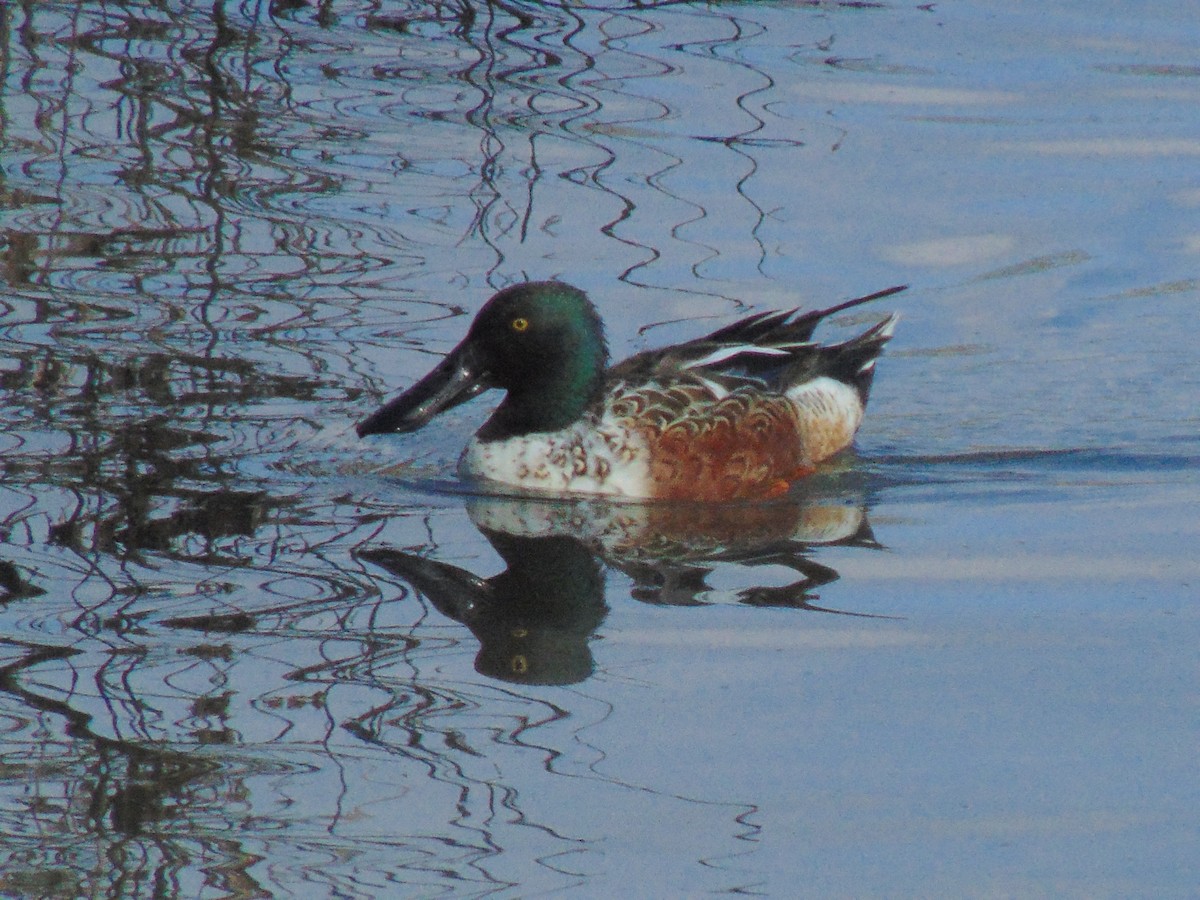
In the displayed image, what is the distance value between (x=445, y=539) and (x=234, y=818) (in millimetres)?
2174

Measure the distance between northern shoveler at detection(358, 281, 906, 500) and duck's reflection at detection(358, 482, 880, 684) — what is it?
0.50ft

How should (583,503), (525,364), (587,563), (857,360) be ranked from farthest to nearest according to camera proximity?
1. (857,360)
2. (525,364)
3. (583,503)
4. (587,563)

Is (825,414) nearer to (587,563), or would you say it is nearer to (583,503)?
(583,503)

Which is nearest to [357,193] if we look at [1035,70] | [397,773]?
[1035,70]

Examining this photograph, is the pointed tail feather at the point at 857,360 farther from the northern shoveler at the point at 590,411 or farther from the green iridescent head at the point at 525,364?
the green iridescent head at the point at 525,364

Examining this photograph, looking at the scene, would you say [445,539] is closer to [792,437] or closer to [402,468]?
[402,468]

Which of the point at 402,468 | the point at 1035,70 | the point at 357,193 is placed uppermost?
the point at 1035,70

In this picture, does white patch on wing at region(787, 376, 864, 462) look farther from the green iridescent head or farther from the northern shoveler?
the green iridescent head

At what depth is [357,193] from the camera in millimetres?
9594

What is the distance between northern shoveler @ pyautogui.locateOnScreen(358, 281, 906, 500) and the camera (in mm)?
6902

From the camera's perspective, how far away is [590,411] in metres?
7.06

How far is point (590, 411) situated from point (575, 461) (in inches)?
9.0

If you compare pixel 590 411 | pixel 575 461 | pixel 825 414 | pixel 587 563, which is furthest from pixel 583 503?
pixel 825 414

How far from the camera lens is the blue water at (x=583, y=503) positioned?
4145 mm
